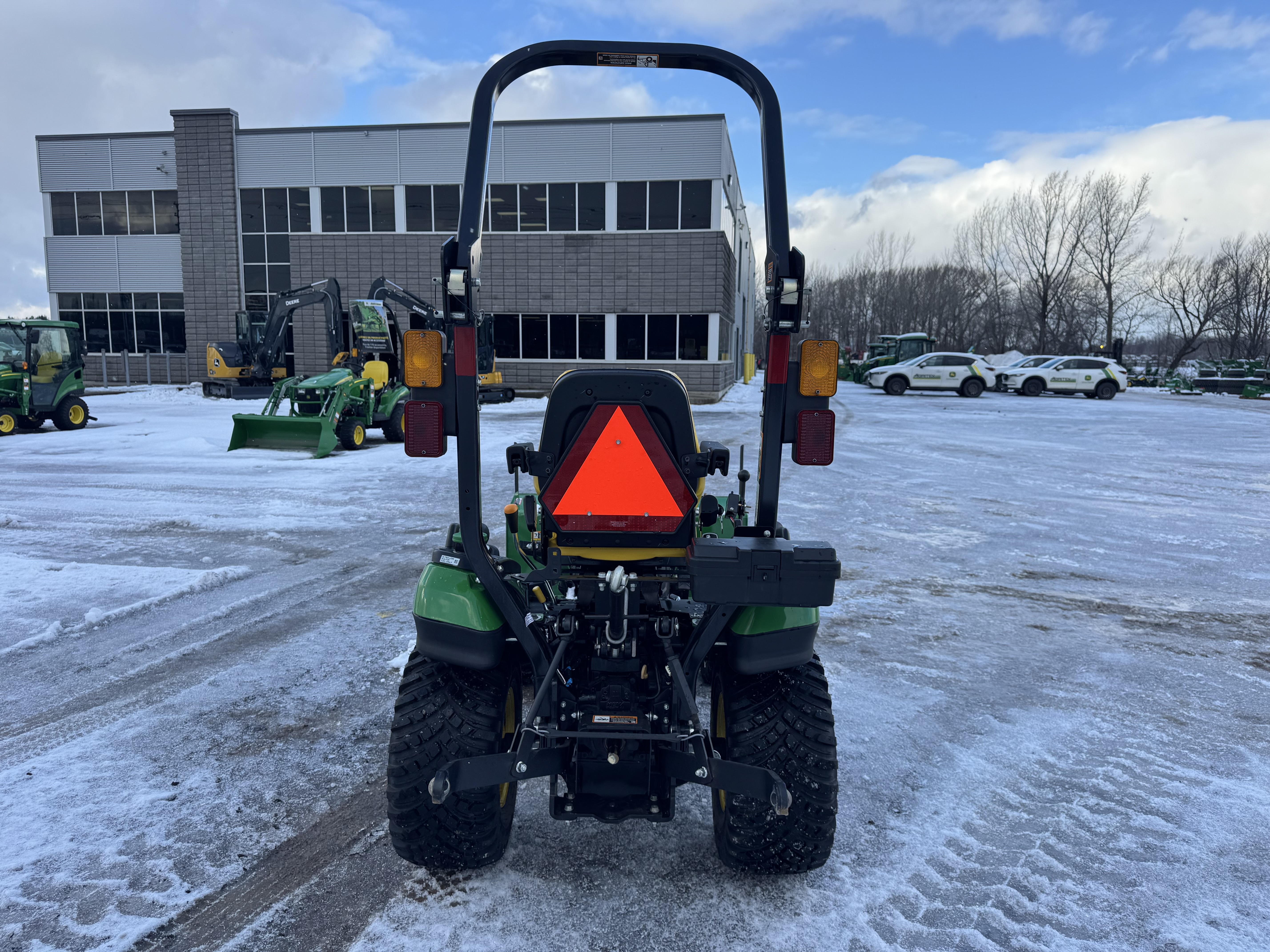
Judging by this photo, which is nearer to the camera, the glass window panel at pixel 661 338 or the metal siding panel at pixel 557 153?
the metal siding panel at pixel 557 153

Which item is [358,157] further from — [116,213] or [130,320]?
[130,320]

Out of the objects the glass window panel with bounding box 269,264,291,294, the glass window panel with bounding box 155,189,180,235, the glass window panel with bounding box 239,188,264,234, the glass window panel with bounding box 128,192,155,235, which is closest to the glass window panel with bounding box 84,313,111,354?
the glass window panel with bounding box 128,192,155,235

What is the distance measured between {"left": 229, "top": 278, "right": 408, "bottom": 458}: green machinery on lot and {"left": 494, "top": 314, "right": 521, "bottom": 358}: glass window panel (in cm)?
918

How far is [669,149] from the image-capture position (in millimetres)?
24531

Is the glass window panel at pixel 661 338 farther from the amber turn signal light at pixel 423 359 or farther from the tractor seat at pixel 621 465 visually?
the amber turn signal light at pixel 423 359

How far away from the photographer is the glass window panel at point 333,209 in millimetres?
26641

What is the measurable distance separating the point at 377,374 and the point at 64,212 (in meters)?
23.9

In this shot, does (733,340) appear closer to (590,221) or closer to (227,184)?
(590,221)

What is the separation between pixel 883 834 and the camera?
2.86 metres

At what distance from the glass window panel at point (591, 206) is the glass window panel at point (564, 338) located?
3.07 meters

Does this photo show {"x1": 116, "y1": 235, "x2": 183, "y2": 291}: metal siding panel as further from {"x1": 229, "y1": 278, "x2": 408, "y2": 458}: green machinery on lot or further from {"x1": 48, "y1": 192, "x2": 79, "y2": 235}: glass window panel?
{"x1": 229, "y1": 278, "x2": 408, "y2": 458}: green machinery on lot

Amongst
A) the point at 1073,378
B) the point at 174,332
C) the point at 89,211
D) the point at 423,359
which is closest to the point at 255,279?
the point at 174,332

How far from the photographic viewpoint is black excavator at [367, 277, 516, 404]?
16.9m

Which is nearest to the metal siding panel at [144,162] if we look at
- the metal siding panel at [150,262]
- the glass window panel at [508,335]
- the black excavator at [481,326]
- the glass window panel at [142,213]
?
the glass window panel at [142,213]
